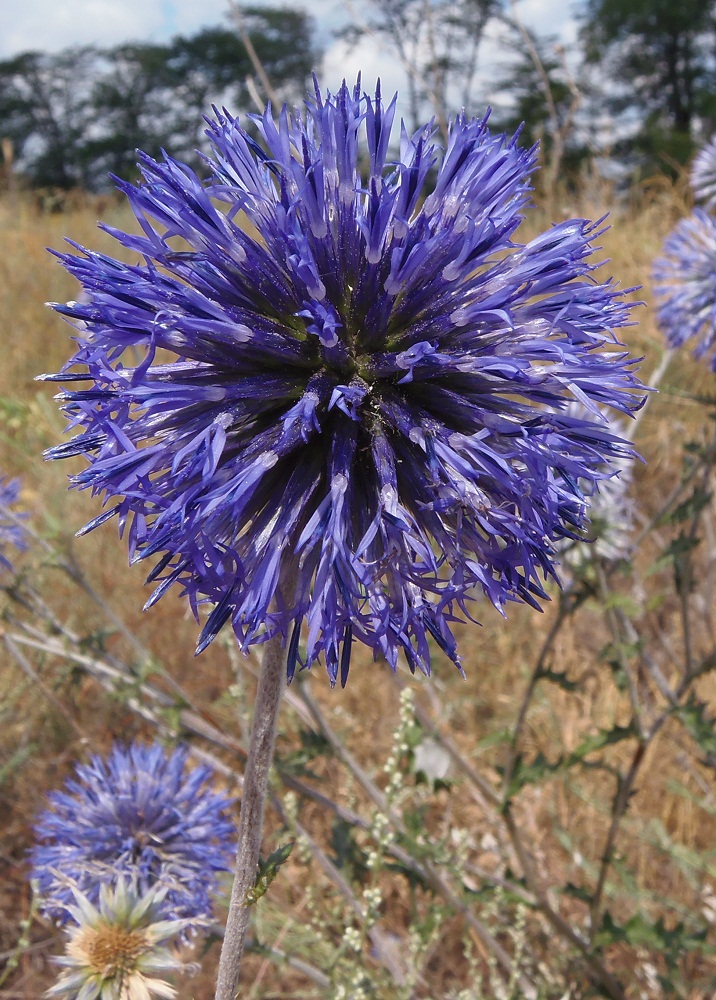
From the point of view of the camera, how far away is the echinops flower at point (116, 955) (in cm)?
128

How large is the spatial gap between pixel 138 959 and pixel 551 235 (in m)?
1.38

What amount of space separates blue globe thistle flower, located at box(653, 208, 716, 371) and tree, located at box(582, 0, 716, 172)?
23.8 metres

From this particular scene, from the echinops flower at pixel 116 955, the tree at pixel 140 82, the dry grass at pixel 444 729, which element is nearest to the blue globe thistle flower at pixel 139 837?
the dry grass at pixel 444 729

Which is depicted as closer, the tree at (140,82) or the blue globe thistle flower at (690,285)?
the blue globe thistle flower at (690,285)

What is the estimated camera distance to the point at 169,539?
114 cm

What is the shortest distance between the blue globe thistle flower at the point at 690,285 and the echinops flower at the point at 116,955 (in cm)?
291

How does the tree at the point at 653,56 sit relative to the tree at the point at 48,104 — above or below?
below

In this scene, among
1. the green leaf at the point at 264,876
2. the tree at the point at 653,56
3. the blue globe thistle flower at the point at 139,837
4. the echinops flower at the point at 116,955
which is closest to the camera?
the green leaf at the point at 264,876

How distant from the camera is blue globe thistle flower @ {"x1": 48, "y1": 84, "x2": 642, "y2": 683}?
1.15m

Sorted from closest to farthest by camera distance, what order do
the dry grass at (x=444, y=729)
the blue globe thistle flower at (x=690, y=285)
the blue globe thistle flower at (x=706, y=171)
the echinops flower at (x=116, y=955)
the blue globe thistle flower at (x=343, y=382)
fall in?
1. the blue globe thistle flower at (x=343, y=382)
2. the echinops flower at (x=116, y=955)
3. the dry grass at (x=444, y=729)
4. the blue globe thistle flower at (x=690, y=285)
5. the blue globe thistle flower at (x=706, y=171)

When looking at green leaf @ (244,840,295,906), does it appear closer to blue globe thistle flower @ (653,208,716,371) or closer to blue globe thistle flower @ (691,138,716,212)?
blue globe thistle flower @ (653,208,716,371)

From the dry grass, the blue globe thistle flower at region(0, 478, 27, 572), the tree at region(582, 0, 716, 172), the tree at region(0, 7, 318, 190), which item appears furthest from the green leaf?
the tree at region(0, 7, 318, 190)

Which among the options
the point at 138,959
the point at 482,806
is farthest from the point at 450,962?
the point at 138,959

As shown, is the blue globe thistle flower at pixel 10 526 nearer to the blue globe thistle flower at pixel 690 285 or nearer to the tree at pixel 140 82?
the blue globe thistle flower at pixel 690 285
